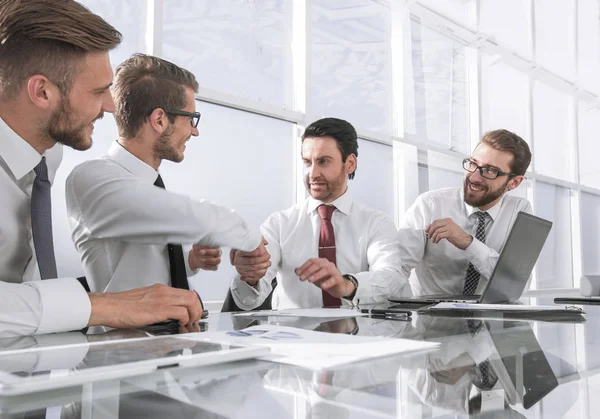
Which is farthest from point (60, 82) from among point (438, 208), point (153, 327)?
point (438, 208)

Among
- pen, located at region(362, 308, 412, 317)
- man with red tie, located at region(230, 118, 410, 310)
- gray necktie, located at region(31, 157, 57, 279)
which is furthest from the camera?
man with red tie, located at region(230, 118, 410, 310)

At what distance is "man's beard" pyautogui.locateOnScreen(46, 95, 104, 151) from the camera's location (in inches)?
58.2

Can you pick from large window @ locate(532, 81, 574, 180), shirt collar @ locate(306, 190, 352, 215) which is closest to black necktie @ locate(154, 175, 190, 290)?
shirt collar @ locate(306, 190, 352, 215)

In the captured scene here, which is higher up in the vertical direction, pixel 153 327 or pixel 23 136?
pixel 23 136

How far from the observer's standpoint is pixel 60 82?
4.77ft

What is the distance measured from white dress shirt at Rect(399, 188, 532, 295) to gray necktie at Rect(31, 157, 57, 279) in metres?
1.85

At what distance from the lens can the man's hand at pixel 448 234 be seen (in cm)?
257

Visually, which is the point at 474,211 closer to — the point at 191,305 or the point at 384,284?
the point at 384,284

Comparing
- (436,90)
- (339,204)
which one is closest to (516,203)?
(339,204)

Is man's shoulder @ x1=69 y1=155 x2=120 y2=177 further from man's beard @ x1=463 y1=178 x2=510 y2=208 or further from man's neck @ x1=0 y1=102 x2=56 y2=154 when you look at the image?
man's beard @ x1=463 y1=178 x2=510 y2=208

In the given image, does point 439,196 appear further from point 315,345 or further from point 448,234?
point 315,345

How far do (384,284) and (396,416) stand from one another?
5.59 feet

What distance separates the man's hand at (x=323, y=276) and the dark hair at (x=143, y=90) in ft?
2.43

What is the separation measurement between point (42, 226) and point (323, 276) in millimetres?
845
